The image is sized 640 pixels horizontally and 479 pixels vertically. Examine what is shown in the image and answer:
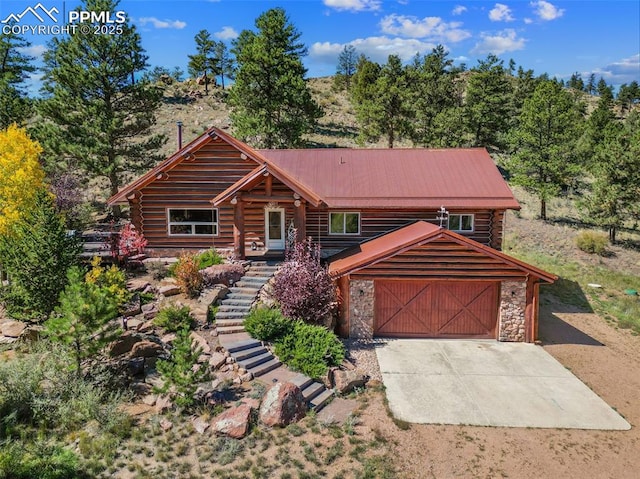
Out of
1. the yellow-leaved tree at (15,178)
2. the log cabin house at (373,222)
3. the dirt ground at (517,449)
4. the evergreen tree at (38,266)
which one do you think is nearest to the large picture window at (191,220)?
the log cabin house at (373,222)

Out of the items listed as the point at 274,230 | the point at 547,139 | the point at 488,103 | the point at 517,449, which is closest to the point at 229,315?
the point at 274,230

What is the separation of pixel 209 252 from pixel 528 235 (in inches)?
914

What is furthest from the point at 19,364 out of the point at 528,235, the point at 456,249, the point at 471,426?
the point at 528,235

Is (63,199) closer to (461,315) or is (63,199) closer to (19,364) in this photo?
(19,364)

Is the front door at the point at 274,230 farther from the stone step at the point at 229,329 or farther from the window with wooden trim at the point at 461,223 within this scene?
the window with wooden trim at the point at 461,223

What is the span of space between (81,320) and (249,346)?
4.69m

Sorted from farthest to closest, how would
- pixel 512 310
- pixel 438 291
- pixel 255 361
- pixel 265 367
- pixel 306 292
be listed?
pixel 438 291, pixel 512 310, pixel 306 292, pixel 255 361, pixel 265 367

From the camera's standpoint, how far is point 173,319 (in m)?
14.0

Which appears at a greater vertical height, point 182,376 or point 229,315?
point 229,315

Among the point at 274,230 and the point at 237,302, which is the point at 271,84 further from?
the point at 237,302

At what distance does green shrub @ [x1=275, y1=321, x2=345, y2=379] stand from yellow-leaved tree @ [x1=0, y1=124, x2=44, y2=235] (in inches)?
453

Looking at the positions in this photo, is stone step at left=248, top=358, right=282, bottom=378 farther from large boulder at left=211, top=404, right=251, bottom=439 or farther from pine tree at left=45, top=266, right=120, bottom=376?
pine tree at left=45, top=266, right=120, bottom=376

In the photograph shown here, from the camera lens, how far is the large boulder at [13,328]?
1321 centimetres

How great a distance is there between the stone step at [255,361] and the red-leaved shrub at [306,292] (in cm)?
196
